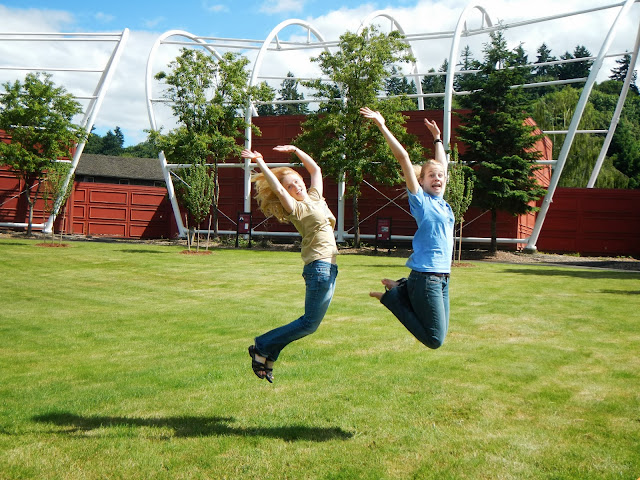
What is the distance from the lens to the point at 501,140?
2636cm

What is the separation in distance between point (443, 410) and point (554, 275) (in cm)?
1431

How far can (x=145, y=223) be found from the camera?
3934 cm

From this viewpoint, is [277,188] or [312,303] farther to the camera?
[312,303]

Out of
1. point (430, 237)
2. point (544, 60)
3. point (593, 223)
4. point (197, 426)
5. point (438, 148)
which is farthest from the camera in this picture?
point (544, 60)

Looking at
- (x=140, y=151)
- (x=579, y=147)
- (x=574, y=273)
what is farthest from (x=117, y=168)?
(x=140, y=151)

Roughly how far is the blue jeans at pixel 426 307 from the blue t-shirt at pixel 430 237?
8 cm

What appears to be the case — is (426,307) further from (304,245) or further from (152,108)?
(152,108)

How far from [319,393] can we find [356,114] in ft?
73.8

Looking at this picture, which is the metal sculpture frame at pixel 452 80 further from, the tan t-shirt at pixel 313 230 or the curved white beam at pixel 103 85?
the tan t-shirt at pixel 313 230

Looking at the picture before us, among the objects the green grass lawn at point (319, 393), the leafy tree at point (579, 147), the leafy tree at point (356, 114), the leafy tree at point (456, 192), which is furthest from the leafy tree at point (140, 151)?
the green grass lawn at point (319, 393)

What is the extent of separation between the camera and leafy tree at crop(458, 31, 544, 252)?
25766 mm

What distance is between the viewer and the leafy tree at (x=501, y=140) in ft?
84.5

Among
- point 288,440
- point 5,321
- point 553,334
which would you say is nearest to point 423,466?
point 288,440

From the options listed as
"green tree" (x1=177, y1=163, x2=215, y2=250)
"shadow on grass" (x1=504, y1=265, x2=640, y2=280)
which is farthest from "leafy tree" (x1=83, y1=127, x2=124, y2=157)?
"shadow on grass" (x1=504, y1=265, x2=640, y2=280)
